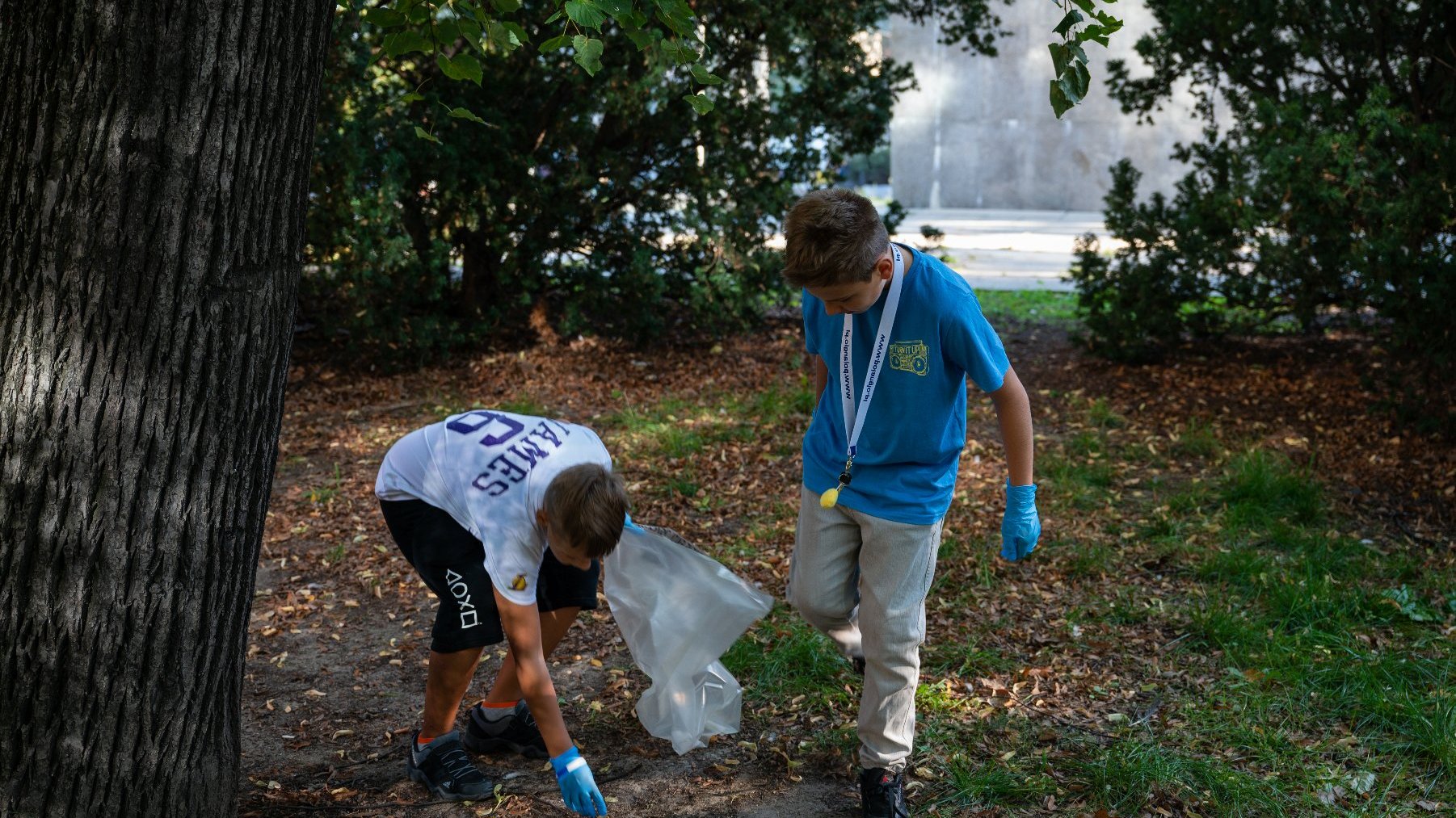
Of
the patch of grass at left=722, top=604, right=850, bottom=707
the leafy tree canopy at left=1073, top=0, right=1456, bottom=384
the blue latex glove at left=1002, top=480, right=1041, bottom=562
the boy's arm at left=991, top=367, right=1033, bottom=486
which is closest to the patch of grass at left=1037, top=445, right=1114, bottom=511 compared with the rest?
the leafy tree canopy at left=1073, top=0, right=1456, bottom=384

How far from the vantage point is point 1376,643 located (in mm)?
4055

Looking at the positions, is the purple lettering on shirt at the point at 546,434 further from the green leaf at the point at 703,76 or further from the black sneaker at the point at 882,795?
the black sneaker at the point at 882,795

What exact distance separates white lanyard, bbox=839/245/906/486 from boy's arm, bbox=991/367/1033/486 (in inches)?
11.4

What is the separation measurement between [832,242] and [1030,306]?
765 cm

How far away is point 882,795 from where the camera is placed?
3068 millimetres

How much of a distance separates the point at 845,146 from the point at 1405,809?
582 cm

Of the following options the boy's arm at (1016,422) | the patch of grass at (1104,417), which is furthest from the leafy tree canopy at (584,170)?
the boy's arm at (1016,422)

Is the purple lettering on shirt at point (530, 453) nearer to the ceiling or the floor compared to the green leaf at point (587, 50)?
nearer to the floor

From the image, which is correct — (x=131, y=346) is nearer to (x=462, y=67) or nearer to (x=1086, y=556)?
(x=462, y=67)

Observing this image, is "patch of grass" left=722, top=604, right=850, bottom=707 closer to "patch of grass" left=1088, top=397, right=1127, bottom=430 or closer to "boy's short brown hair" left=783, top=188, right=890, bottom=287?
"boy's short brown hair" left=783, top=188, right=890, bottom=287

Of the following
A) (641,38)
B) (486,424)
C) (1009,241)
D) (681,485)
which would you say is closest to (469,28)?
(641,38)

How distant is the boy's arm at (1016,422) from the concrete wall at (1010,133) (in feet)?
56.7

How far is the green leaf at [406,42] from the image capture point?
3.09 m

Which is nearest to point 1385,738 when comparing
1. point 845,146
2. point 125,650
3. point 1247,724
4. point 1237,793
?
point 1247,724
